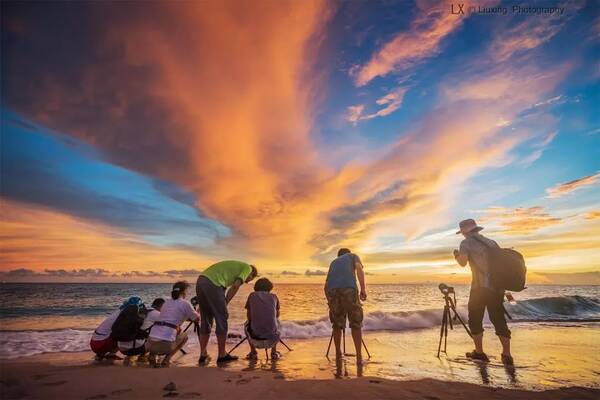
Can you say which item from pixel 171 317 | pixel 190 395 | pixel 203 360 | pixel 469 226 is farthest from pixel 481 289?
pixel 171 317

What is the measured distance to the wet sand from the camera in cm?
424

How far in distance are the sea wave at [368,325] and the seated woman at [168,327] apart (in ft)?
11.9

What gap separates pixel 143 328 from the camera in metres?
6.94

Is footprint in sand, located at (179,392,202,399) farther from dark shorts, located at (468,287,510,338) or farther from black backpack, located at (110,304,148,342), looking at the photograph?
dark shorts, located at (468,287,510,338)

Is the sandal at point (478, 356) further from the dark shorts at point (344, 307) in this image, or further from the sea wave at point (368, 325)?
the sea wave at point (368, 325)

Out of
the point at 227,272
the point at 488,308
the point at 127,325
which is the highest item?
the point at 227,272

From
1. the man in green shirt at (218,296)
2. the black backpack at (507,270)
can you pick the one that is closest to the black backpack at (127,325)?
the man in green shirt at (218,296)

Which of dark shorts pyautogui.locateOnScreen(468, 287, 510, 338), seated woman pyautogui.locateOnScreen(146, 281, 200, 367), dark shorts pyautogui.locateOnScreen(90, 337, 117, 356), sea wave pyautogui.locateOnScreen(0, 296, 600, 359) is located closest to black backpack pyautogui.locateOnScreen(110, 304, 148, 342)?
dark shorts pyautogui.locateOnScreen(90, 337, 117, 356)

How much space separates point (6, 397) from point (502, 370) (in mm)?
7799

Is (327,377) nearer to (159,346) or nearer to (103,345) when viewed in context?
(159,346)

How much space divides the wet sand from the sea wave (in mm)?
1285

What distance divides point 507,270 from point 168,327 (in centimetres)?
697

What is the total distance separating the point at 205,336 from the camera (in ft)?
22.5

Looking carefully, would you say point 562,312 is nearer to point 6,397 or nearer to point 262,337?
point 262,337
